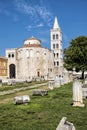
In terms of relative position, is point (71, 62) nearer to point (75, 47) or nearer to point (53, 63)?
point (75, 47)

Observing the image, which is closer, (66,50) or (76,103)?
(76,103)

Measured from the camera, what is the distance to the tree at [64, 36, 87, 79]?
58250 mm

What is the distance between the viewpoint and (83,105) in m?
16.1

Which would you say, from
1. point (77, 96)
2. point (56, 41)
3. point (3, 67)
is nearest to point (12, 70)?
point (3, 67)

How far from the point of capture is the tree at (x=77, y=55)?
58.2 meters

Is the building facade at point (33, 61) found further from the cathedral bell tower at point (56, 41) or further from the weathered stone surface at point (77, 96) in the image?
the weathered stone surface at point (77, 96)

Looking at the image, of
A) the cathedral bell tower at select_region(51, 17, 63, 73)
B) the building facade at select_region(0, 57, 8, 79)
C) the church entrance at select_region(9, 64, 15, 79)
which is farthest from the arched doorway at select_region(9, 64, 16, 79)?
the cathedral bell tower at select_region(51, 17, 63, 73)

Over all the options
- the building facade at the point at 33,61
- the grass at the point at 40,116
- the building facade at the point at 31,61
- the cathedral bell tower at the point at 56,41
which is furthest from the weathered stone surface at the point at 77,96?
the cathedral bell tower at the point at 56,41

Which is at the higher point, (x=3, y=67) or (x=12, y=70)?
(x=3, y=67)

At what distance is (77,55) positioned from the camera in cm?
5938

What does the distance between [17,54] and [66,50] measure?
36724mm

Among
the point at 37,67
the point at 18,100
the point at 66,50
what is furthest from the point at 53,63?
the point at 18,100

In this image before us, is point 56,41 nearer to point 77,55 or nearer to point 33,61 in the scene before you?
point 33,61

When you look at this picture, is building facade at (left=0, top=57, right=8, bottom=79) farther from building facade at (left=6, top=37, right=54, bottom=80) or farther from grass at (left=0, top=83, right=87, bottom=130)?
grass at (left=0, top=83, right=87, bottom=130)
